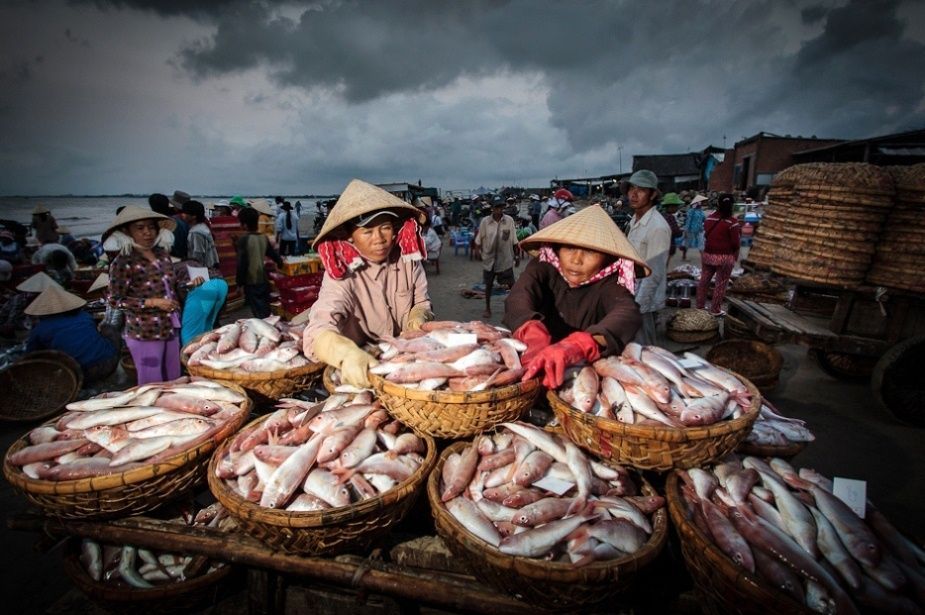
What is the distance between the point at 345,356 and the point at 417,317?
80cm

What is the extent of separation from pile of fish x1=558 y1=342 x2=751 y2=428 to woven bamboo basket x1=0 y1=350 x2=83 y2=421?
19.2 ft

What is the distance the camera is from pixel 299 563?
169cm

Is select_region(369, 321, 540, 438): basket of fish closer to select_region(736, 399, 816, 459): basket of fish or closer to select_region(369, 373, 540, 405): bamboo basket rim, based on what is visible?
select_region(369, 373, 540, 405): bamboo basket rim

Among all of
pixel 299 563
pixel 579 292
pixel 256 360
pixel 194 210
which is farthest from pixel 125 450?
pixel 194 210

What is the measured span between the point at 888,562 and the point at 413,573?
178 centimetres

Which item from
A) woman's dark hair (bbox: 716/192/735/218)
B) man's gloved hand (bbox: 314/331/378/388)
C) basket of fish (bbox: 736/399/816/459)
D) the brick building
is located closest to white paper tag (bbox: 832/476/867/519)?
basket of fish (bbox: 736/399/816/459)

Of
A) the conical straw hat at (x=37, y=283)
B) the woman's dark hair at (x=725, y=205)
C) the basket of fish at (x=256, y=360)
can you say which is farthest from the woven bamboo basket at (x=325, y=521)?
the woman's dark hair at (x=725, y=205)

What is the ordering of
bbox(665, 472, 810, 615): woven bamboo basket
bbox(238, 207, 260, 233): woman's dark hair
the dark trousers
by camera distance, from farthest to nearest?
the dark trousers, bbox(238, 207, 260, 233): woman's dark hair, bbox(665, 472, 810, 615): woven bamboo basket

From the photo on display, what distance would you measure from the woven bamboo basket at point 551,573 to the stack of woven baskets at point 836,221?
4.63 meters

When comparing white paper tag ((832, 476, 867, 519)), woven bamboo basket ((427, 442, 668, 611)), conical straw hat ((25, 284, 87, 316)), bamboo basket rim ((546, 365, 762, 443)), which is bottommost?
woven bamboo basket ((427, 442, 668, 611))

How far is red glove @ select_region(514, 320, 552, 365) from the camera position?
202 centimetres

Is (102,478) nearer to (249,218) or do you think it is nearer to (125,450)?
(125,450)

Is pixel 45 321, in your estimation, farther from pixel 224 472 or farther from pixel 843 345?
pixel 843 345

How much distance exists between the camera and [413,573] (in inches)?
64.6
